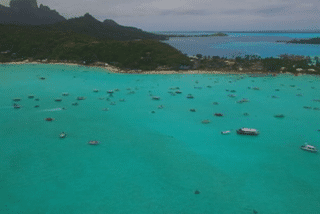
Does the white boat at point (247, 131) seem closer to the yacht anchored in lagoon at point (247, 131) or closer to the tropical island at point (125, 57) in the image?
the yacht anchored in lagoon at point (247, 131)

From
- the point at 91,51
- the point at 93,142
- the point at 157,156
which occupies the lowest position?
the point at 157,156

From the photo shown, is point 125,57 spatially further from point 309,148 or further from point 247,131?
point 309,148

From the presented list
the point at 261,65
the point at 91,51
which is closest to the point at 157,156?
the point at 261,65

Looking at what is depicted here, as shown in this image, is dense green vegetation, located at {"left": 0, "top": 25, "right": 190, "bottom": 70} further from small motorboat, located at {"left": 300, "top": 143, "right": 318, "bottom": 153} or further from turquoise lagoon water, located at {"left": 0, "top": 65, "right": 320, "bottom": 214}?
small motorboat, located at {"left": 300, "top": 143, "right": 318, "bottom": 153}

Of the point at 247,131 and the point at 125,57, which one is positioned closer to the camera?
the point at 247,131

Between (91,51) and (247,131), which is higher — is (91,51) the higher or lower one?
the higher one

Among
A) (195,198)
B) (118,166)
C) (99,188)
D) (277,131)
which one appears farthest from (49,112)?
(277,131)

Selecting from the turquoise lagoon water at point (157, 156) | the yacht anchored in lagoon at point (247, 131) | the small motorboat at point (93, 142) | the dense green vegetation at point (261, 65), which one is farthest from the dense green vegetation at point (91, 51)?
the small motorboat at point (93, 142)

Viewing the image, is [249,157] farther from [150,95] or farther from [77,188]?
[150,95]
